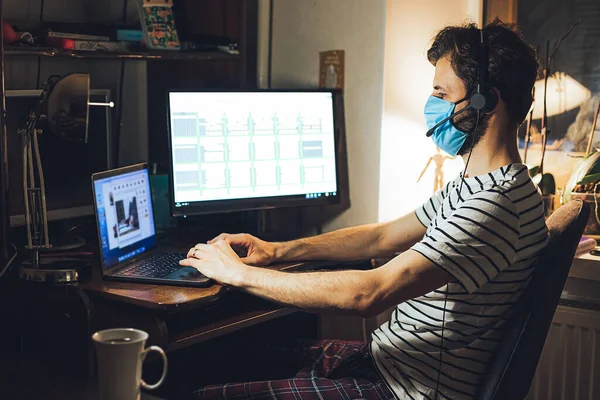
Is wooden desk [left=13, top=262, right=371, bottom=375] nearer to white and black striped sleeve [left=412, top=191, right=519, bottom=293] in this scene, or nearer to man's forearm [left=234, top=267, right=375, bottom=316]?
man's forearm [left=234, top=267, right=375, bottom=316]

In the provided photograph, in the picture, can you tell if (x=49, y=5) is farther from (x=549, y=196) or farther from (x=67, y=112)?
(x=549, y=196)

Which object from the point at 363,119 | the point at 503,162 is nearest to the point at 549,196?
the point at 363,119

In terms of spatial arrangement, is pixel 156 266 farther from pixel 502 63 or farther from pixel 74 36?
pixel 502 63

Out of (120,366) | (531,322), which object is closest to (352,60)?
(531,322)

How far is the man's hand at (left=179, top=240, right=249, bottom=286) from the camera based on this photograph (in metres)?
1.76

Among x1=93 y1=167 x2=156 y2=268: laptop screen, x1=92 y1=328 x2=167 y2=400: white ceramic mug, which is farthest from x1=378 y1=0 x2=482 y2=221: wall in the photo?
x1=92 y1=328 x2=167 y2=400: white ceramic mug

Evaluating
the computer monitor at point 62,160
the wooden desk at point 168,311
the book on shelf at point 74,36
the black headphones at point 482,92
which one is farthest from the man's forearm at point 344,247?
the book on shelf at point 74,36

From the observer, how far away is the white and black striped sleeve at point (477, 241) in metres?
1.50

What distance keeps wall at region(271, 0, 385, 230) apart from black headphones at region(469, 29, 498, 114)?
781mm

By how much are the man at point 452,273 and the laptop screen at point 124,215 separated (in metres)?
0.23

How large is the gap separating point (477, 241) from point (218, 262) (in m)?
0.61

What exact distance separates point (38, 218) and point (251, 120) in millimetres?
728

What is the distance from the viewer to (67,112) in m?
1.83

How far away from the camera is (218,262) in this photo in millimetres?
1815
